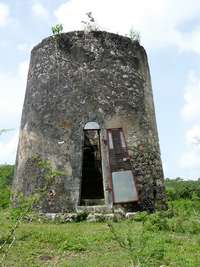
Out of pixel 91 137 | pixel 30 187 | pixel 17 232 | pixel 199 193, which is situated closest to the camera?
pixel 17 232

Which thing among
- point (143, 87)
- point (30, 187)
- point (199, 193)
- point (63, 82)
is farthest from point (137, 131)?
point (199, 193)

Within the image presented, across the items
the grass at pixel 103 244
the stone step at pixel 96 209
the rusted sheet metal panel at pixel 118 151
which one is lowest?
the grass at pixel 103 244

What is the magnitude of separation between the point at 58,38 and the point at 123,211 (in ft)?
13.6

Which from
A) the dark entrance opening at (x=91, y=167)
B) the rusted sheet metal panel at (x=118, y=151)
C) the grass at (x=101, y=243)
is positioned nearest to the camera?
the grass at (x=101, y=243)

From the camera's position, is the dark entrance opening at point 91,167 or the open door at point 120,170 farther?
the dark entrance opening at point 91,167

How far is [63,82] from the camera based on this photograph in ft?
32.2

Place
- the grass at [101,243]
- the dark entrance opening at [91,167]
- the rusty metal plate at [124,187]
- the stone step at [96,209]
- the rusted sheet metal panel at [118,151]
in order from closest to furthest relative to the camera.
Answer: the grass at [101,243] < the stone step at [96,209] < the rusty metal plate at [124,187] < the rusted sheet metal panel at [118,151] < the dark entrance opening at [91,167]

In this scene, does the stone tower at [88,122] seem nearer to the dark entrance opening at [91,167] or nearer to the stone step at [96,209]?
the stone step at [96,209]

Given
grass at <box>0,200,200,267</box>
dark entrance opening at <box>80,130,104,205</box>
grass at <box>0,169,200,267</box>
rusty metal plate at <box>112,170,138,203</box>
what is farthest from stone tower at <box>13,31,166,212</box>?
dark entrance opening at <box>80,130,104,205</box>

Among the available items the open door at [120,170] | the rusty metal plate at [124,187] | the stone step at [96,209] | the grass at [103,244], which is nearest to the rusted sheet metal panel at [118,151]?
the open door at [120,170]

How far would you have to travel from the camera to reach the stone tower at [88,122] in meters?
9.20

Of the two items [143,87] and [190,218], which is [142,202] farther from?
[143,87]

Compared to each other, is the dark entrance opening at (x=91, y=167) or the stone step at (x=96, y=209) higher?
the dark entrance opening at (x=91, y=167)

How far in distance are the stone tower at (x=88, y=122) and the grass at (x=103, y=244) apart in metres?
1.15
